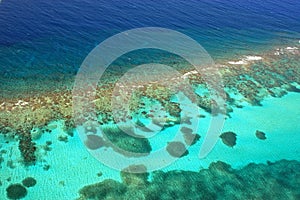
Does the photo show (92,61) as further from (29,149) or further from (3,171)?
(3,171)

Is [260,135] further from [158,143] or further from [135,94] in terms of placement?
[135,94]

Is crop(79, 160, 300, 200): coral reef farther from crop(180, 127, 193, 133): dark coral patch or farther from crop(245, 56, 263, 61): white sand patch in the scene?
crop(245, 56, 263, 61): white sand patch

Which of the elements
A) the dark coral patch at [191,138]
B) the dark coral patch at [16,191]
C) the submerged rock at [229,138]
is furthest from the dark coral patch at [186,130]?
the dark coral patch at [16,191]

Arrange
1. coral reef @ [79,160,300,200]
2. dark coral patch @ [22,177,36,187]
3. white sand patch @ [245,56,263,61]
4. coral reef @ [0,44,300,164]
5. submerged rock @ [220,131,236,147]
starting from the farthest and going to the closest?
white sand patch @ [245,56,263,61], submerged rock @ [220,131,236,147], coral reef @ [0,44,300,164], coral reef @ [79,160,300,200], dark coral patch @ [22,177,36,187]

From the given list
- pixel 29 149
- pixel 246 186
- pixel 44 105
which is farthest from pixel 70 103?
pixel 246 186

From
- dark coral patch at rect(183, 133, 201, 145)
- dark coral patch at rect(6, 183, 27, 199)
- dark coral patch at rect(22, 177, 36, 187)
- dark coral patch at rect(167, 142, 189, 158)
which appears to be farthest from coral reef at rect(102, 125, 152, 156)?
dark coral patch at rect(6, 183, 27, 199)

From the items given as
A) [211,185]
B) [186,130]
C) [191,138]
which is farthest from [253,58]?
[211,185]
